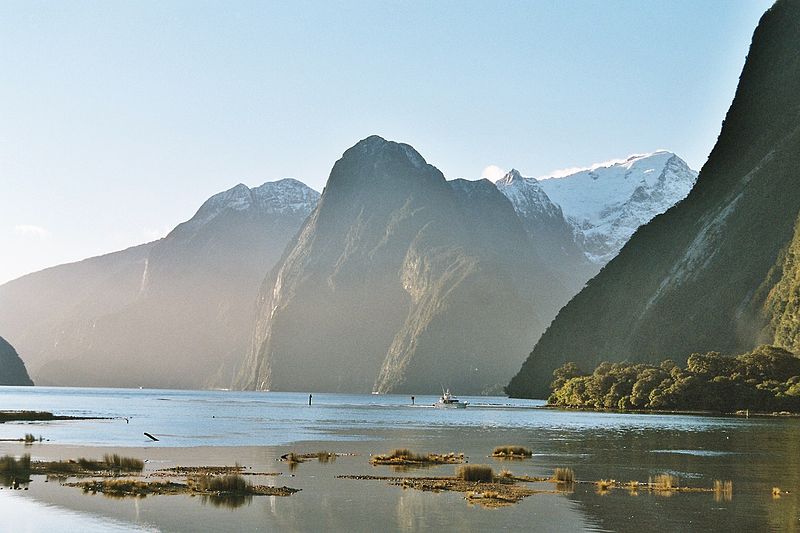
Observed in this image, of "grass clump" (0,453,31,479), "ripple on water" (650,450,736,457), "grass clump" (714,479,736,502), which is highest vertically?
"ripple on water" (650,450,736,457)

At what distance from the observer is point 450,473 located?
65875 mm

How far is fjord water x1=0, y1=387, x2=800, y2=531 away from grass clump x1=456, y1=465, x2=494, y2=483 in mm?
3890

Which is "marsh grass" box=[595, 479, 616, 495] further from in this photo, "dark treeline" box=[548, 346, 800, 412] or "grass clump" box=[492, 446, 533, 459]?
"dark treeline" box=[548, 346, 800, 412]

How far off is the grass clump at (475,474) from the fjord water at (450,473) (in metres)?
3.89

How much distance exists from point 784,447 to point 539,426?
170 feet

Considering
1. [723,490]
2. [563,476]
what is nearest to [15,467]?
[563,476]

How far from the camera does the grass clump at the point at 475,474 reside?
6134 centimetres

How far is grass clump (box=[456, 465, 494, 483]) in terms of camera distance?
61344 mm

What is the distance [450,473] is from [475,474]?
4323 millimetres

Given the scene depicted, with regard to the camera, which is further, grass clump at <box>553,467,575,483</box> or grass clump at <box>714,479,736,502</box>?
grass clump at <box>553,467,575,483</box>

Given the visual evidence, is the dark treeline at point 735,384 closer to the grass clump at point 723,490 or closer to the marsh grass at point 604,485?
the grass clump at point 723,490

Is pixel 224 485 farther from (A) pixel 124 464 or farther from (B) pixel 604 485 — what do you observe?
(B) pixel 604 485

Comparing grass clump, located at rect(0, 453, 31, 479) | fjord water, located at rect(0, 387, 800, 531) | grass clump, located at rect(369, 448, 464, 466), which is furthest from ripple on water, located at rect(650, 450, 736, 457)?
grass clump, located at rect(0, 453, 31, 479)

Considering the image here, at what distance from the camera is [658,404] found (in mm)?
191375
